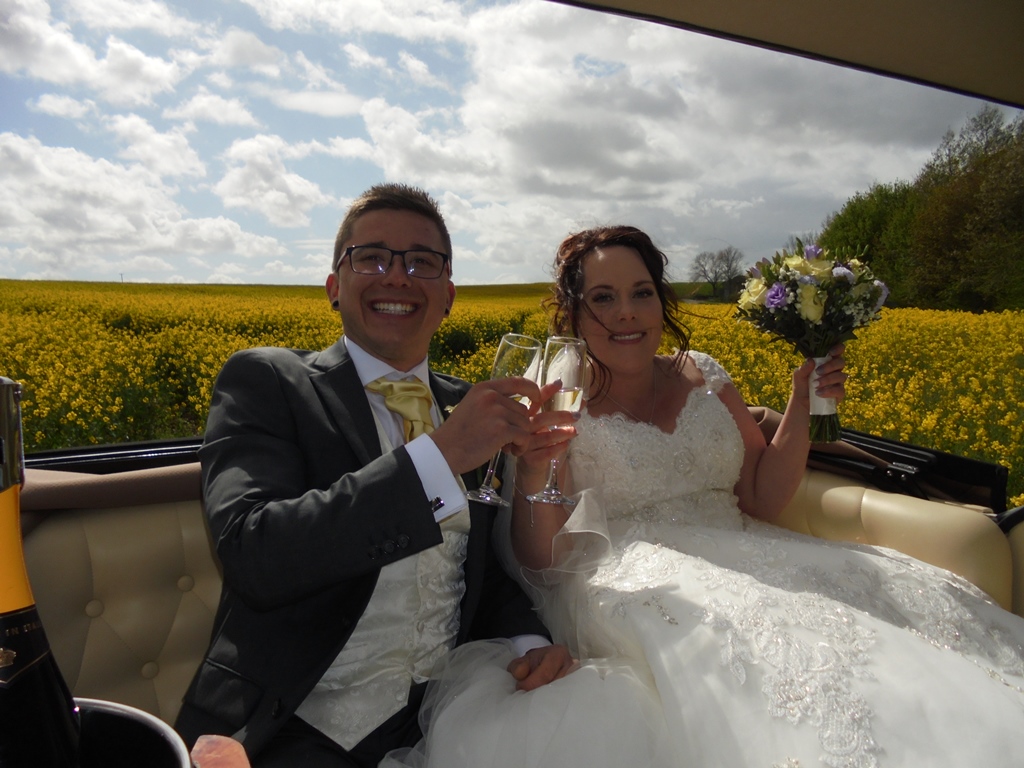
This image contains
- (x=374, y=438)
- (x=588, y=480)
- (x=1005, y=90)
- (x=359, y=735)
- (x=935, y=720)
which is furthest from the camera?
(x=1005, y=90)

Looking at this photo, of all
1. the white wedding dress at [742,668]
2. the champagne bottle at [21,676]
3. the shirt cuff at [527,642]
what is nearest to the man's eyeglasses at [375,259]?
the white wedding dress at [742,668]

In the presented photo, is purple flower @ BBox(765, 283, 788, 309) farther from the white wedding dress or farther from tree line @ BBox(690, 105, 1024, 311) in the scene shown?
the white wedding dress

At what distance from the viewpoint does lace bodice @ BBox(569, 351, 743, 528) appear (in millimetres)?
2438

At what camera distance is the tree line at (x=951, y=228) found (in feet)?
11.5

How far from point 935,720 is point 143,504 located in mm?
2026

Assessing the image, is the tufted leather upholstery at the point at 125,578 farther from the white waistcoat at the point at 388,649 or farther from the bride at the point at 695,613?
the bride at the point at 695,613

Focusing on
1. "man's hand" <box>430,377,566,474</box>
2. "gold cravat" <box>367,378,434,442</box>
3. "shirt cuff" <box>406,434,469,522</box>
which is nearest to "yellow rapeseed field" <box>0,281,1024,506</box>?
"gold cravat" <box>367,378,434,442</box>

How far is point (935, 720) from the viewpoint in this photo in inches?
52.8

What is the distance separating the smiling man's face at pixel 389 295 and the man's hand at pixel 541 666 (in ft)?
2.84

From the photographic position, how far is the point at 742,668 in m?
1.51

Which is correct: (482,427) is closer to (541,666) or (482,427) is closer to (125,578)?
(541,666)

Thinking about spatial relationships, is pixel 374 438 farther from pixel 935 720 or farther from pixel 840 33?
pixel 840 33

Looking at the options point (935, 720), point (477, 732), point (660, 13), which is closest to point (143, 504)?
point (477, 732)

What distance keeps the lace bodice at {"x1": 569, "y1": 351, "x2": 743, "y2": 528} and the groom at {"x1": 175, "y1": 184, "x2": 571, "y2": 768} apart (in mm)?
619
